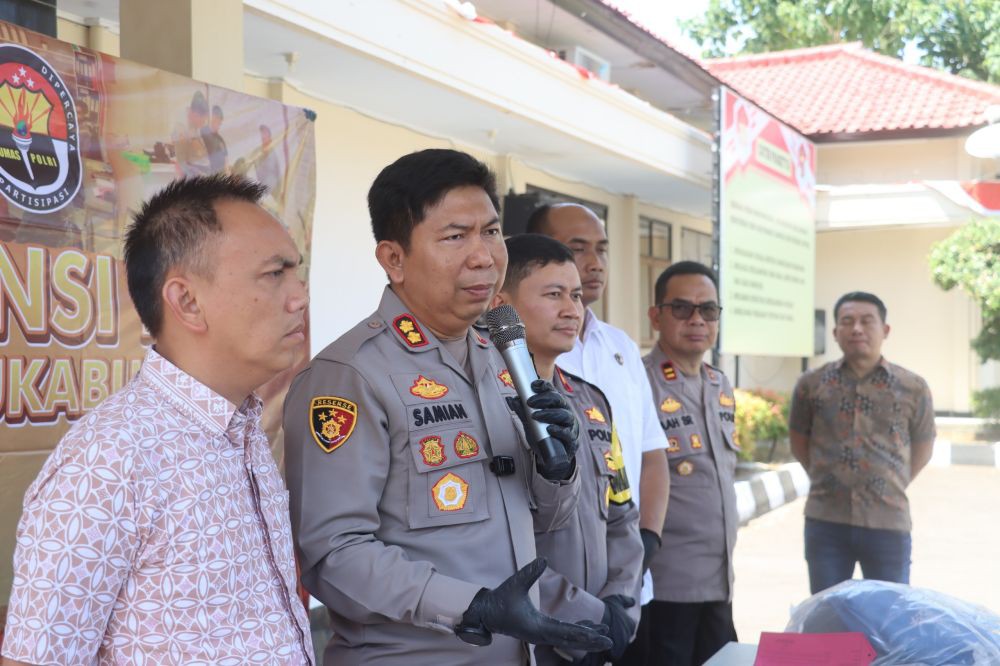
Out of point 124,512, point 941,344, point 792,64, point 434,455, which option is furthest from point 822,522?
point 792,64

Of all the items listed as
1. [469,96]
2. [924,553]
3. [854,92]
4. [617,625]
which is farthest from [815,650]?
[854,92]

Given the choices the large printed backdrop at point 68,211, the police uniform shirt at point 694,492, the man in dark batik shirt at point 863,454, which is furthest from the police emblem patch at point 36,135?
the man in dark batik shirt at point 863,454

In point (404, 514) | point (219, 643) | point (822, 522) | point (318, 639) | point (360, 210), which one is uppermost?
point (360, 210)

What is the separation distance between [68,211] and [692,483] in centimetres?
213

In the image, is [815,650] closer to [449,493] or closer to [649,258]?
[449,493]

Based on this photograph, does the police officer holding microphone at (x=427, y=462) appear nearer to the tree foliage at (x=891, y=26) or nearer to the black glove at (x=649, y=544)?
the black glove at (x=649, y=544)

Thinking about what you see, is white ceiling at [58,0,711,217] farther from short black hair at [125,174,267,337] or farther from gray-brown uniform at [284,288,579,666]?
short black hair at [125,174,267,337]

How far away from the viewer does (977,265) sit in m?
12.3

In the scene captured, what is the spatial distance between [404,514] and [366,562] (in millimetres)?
129

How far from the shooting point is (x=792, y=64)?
16688mm

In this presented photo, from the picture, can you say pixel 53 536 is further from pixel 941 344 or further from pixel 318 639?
pixel 941 344

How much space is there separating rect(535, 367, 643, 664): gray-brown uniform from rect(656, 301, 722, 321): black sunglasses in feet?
3.58

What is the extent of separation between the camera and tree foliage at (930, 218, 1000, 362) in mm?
12234

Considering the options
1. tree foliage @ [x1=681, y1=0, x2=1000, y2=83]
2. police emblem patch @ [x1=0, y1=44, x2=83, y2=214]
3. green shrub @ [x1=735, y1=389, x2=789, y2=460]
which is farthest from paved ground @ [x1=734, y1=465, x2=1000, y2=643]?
tree foliage @ [x1=681, y1=0, x2=1000, y2=83]
